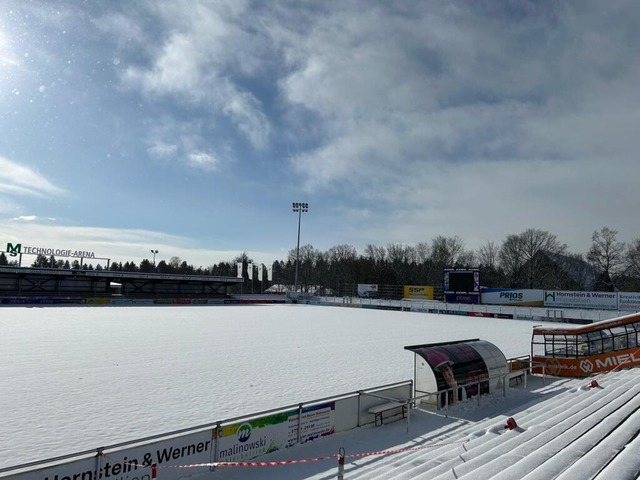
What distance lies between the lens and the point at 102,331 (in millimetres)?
29688

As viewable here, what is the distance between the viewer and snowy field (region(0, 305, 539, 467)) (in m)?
11.1

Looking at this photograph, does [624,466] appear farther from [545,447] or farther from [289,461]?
[289,461]

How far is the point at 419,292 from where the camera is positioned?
68000mm

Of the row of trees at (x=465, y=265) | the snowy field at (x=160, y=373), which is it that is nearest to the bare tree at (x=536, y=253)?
the row of trees at (x=465, y=265)

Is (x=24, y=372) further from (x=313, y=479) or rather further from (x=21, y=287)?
(x=21, y=287)

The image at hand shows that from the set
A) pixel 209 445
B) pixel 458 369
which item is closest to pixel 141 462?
pixel 209 445

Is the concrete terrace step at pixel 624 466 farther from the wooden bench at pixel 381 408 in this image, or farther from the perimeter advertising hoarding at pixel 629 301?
the perimeter advertising hoarding at pixel 629 301

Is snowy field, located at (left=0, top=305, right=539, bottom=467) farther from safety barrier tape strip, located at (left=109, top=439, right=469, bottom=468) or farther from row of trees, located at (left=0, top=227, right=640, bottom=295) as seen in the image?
row of trees, located at (left=0, top=227, right=640, bottom=295)

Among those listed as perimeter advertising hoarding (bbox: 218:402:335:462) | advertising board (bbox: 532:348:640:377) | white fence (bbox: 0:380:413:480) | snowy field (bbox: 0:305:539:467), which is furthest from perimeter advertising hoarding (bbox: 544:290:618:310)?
perimeter advertising hoarding (bbox: 218:402:335:462)

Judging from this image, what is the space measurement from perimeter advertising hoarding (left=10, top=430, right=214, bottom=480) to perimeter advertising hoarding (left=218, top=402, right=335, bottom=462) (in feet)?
1.38

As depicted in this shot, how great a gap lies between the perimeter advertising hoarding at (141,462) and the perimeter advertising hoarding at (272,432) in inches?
16.5

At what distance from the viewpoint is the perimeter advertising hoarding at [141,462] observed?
6703mm

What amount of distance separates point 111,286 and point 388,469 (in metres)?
70.0

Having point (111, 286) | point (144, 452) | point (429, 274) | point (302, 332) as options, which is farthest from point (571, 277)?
point (144, 452)
